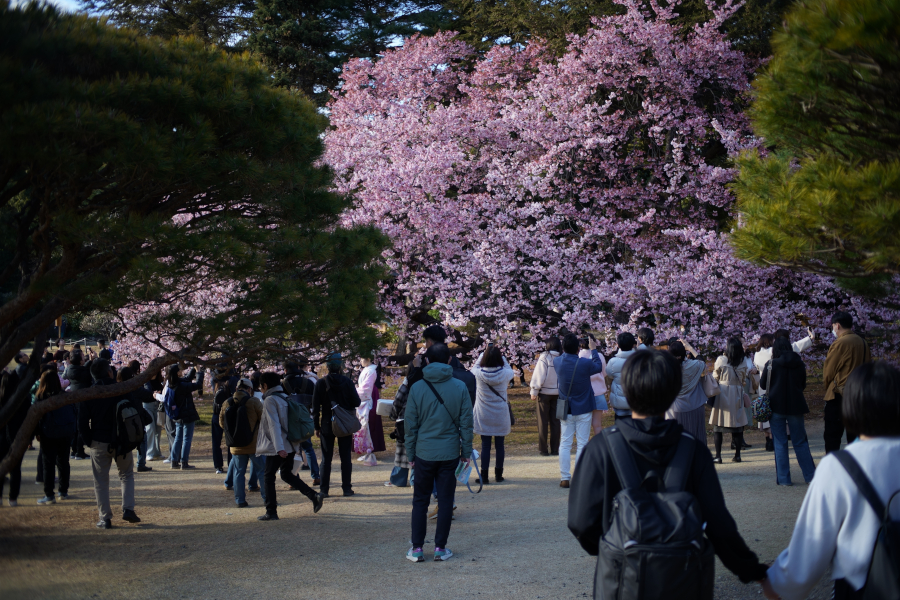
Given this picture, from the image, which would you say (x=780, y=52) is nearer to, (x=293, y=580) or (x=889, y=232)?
(x=889, y=232)

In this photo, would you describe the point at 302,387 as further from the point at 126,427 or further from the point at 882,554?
the point at 882,554

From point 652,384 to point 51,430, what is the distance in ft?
24.1

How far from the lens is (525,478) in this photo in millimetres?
8531

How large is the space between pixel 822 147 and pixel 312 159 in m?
Result: 4.36

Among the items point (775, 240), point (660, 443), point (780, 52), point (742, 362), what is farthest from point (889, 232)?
point (742, 362)

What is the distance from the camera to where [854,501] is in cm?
217

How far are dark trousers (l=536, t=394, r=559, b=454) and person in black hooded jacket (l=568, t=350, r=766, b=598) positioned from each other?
7339mm

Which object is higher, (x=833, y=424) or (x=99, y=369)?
(x=99, y=369)

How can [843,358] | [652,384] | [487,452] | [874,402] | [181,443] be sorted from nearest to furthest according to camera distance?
[874,402], [652,384], [843,358], [487,452], [181,443]

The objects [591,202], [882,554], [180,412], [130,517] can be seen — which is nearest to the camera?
[882,554]

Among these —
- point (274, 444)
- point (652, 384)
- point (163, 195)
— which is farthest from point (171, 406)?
point (652, 384)

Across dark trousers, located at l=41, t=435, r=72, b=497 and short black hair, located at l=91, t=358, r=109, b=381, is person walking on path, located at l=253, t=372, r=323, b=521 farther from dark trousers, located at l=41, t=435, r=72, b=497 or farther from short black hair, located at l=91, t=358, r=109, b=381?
dark trousers, located at l=41, t=435, r=72, b=497

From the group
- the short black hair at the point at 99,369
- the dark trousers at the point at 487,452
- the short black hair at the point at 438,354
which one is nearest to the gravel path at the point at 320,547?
the dark trousers at the point at 487,452

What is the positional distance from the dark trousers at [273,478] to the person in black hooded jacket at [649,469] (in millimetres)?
4743
